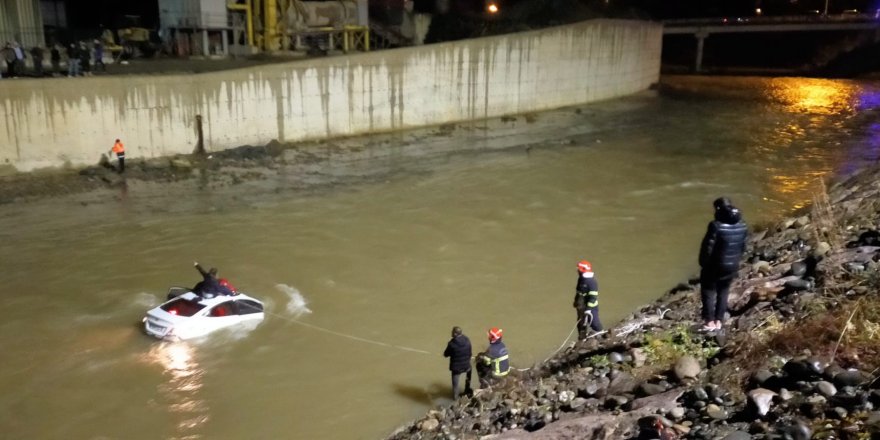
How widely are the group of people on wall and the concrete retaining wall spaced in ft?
61.2

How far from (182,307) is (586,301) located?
23.5ft

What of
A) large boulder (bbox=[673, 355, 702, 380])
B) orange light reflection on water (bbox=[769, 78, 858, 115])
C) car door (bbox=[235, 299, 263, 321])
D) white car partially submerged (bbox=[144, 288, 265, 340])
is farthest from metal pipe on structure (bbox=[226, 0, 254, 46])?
large boulder (bbox=[673, 355, 702, 380])

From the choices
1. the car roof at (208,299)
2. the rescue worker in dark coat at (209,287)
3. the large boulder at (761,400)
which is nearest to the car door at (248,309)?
the car roof at (208,299)

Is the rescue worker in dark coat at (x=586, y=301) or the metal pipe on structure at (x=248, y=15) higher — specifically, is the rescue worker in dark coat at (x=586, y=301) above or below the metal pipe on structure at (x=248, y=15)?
below

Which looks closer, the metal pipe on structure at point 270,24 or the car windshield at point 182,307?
the car windshield at point 182,307

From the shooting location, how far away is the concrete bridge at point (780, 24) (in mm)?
58562

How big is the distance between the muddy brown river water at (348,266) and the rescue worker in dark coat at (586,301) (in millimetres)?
1435

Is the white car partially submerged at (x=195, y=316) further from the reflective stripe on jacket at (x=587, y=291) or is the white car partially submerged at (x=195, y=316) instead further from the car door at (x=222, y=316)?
the reflective stripe on jacket at (x=587, y=291)

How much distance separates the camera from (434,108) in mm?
35781

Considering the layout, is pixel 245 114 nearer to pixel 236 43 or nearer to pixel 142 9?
pixel 236 43

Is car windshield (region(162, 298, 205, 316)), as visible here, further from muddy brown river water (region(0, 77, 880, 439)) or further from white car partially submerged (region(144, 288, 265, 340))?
muddy brown river water (region(0, 77, 880, 439))

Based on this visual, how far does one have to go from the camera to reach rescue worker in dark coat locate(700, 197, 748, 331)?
28.6ft

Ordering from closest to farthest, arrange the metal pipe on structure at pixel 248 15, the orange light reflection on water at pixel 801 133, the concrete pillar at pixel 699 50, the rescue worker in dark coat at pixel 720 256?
the rescue worker in dark coat at pixel 720 256, the orange light reflection on water at pixel 801 133, the metal pipe on structure at pixel 248 15, the concrete pillar at pixel 699 50

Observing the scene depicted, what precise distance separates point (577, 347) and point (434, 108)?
26006 mm
